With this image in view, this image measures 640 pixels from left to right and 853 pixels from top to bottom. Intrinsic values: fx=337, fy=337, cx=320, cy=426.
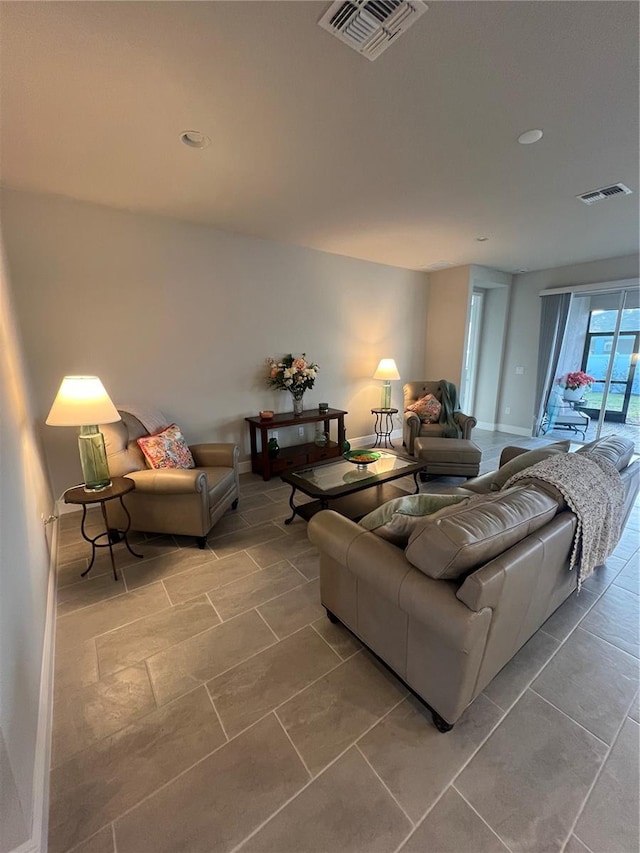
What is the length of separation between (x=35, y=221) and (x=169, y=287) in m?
1.05

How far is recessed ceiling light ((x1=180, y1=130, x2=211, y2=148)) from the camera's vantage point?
1961 millimetres

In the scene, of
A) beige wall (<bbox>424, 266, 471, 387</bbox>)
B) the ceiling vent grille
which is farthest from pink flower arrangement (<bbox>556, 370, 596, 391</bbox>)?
the ceiling vent grille

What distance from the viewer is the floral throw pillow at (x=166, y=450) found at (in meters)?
2.65

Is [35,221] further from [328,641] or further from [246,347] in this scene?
[328,641]

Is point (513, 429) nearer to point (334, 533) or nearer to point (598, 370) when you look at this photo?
point (598, 370)

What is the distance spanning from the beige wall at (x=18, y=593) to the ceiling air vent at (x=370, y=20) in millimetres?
2178

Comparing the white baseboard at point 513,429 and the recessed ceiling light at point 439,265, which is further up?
the recessed ceiling light at point 439,265

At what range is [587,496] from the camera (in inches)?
62.6

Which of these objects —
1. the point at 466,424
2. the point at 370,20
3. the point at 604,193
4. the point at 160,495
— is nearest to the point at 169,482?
the point at 160,495

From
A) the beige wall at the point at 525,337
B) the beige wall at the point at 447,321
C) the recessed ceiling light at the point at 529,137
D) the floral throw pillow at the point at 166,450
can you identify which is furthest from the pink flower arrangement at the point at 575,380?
the floral throw pillow at the point at 166,450

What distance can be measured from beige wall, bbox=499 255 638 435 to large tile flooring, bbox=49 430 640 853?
4.43 meters

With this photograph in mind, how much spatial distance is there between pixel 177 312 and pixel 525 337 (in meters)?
5.51

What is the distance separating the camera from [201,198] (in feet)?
9.18

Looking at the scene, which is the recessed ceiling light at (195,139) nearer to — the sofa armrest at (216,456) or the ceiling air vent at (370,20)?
the ceiling air vent at (370,20)
